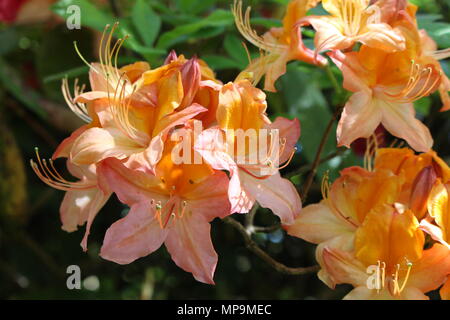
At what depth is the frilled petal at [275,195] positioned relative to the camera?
3.22 feet

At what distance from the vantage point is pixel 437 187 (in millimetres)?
999

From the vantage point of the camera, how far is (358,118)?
1.04 meters

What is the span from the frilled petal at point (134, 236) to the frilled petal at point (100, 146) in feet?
0.26

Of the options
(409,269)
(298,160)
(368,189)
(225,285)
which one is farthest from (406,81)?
(225,285)

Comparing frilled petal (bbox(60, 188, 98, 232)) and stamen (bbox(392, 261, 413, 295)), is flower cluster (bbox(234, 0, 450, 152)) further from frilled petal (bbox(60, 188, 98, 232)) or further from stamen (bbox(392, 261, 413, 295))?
frilled petal (bbox(60, 188, 98, 232))

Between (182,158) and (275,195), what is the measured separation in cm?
14

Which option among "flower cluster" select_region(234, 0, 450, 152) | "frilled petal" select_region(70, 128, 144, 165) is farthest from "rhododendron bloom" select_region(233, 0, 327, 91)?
"frilled petal" select_region(70, 128, 144, 165)

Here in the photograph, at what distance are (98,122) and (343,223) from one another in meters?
0.39

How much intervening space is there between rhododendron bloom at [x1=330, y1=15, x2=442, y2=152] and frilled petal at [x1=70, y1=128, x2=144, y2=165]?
1.00ft

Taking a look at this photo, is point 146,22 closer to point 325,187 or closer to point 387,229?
point 325,187

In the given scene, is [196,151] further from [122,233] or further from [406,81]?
[406,81]

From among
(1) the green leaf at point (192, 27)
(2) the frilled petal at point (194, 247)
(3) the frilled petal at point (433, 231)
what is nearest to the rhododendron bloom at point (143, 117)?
(2) the frilled petal at point (194, 247)

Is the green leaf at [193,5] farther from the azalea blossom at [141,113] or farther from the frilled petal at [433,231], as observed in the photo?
the frilled petal at [433,231]

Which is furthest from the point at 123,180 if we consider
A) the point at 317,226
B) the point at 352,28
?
the point at 352,28
